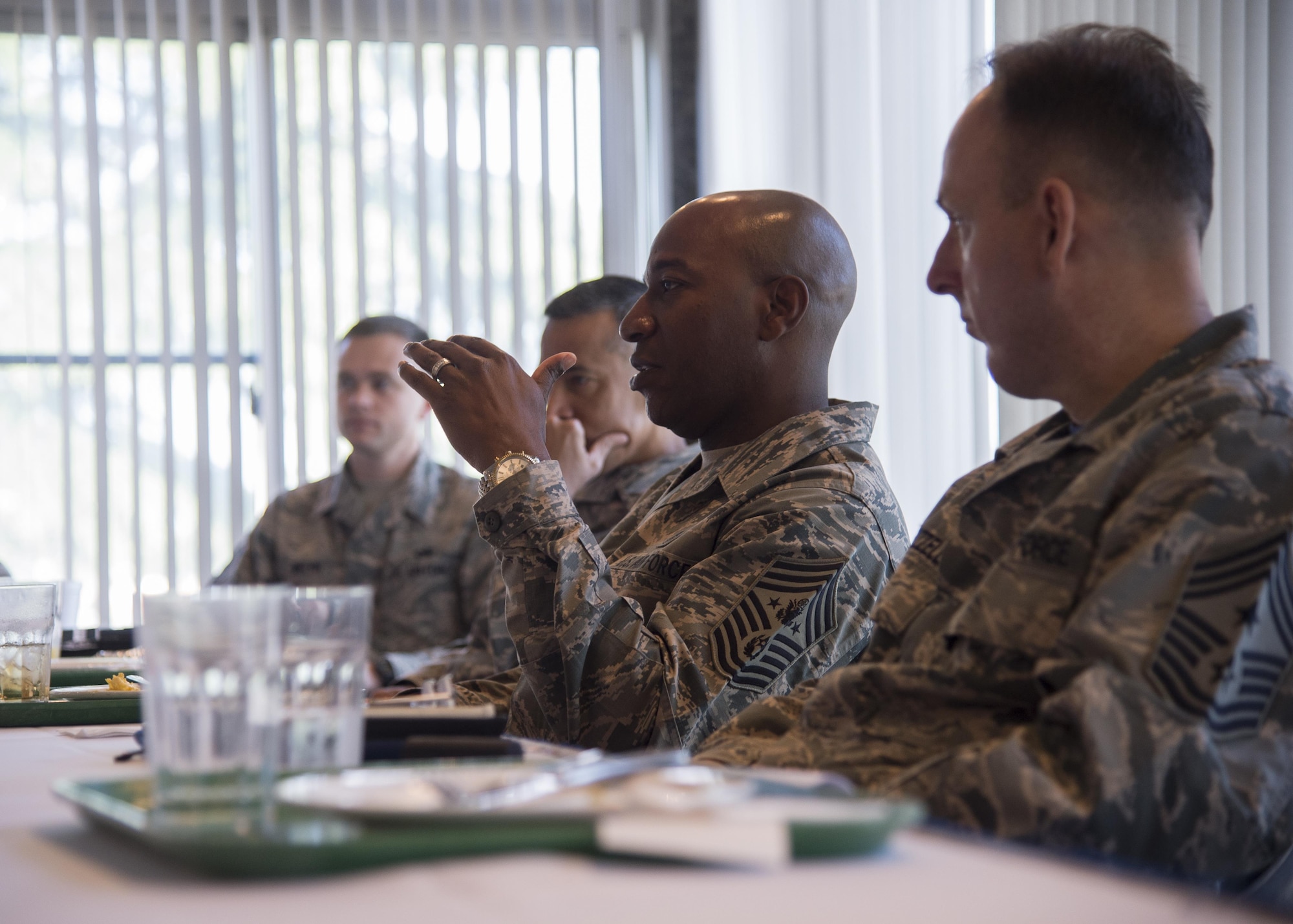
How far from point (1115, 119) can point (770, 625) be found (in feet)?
2.24

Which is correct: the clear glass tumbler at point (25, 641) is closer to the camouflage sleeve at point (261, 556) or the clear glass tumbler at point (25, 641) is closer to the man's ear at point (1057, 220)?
the man's ear at point (1057, 220)

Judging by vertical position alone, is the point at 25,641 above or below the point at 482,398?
below

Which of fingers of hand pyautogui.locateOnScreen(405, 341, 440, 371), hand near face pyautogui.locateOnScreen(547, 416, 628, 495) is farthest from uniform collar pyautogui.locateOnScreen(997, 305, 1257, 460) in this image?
hand near face pyautogui.locateOnScreen(547, 416, 628, 495)

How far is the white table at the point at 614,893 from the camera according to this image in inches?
21.3

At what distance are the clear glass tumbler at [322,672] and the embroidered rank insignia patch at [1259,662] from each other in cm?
58

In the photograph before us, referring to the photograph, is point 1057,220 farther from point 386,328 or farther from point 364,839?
point 386,328

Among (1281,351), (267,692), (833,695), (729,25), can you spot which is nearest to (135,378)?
(729,25)

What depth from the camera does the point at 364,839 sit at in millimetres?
615

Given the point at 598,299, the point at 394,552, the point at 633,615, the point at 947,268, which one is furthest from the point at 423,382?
the point at 394,552

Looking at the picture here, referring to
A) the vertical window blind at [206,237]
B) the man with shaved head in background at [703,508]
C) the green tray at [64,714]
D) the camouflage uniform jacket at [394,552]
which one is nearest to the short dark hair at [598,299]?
the camouflage uniform jacket at [394,552]

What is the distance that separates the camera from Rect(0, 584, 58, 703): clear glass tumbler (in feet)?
4.53

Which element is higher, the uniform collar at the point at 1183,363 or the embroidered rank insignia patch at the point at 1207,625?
the uniform collar at the point at 1183,363

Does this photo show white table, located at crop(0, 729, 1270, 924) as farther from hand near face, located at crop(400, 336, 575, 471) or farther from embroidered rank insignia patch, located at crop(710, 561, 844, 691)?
hand near face, located at crop(400, 336, 575, 471)

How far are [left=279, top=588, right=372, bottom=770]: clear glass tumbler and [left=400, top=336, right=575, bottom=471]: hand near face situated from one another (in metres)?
0.83
